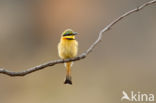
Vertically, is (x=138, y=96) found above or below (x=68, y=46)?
below

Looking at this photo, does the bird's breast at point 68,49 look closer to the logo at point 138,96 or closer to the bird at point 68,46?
the bird at point 68,46

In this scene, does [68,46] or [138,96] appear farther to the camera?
[138,96]

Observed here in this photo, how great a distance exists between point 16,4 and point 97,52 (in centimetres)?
88

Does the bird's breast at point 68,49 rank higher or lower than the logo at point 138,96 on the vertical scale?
higher

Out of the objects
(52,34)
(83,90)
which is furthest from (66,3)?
(83,90)

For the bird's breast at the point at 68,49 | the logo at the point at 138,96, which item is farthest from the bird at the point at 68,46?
the logo at the point at 138,96

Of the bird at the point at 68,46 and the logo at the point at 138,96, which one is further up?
the bird at the point at 68,46

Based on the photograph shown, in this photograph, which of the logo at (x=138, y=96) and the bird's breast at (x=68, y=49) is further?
the logo at (x=138, y=96)

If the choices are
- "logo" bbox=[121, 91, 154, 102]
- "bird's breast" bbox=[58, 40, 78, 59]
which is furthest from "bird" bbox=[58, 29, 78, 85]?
"logo" bbox=[121, 91, 154, 102]

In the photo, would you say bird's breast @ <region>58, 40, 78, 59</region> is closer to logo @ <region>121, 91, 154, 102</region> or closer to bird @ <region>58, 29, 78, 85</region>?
bird @ <region>58, 29, 78, 85</region>

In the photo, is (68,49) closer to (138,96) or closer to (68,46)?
(68,46)

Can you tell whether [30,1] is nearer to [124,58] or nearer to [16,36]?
[16,36]

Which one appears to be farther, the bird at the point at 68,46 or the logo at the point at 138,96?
the logo at the point at 138,96

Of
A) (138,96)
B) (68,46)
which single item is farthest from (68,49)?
(138,96)
